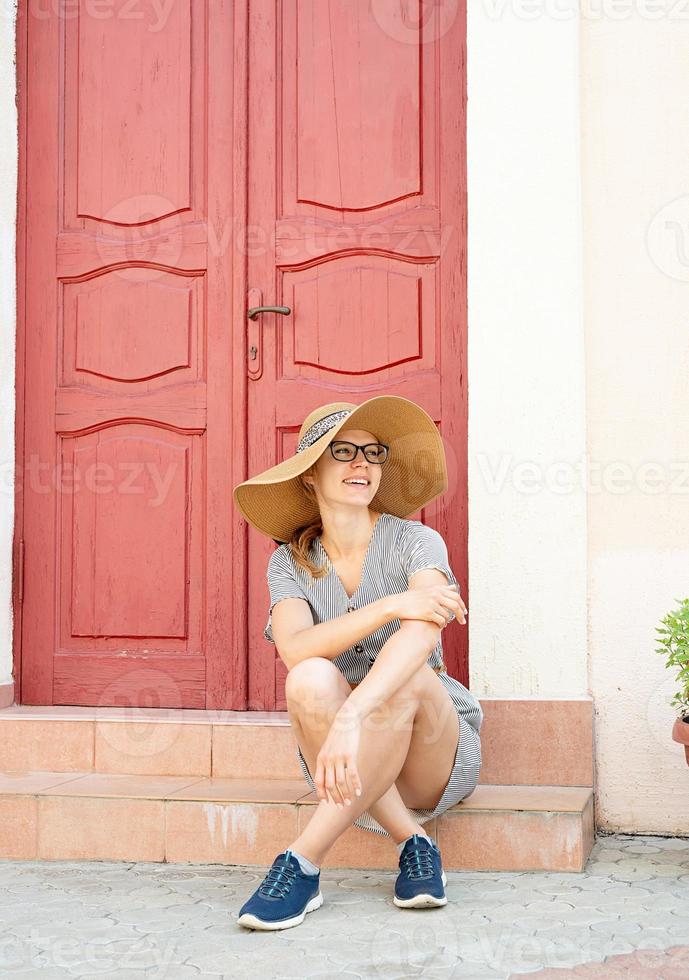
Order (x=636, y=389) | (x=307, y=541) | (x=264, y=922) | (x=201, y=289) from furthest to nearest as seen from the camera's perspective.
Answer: (x=201, y=289)
(x=636, y=389)
(x=307, y=541)
(x=264, y=922)

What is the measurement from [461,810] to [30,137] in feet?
9.53

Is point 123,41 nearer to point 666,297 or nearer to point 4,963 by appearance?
point 666,297

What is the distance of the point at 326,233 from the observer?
4.02m

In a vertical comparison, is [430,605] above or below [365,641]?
above

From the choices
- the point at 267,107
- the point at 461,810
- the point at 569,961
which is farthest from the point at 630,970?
the point at 267,107

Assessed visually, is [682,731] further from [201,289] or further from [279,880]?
[201,289]

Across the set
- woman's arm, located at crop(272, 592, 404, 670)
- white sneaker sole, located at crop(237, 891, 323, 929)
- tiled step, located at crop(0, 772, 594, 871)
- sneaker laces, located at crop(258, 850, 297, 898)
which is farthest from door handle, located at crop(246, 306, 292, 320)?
white sneaker sole, located at crop(237, 891, 323, 929)

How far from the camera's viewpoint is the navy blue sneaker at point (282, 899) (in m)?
2.62

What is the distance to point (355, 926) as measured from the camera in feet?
8.71

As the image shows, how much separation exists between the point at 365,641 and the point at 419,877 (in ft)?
2.09

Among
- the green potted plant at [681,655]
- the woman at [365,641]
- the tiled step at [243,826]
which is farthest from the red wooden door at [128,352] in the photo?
the green potted plant at [681,655]

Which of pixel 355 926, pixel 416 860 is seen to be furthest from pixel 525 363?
pixel 355 926

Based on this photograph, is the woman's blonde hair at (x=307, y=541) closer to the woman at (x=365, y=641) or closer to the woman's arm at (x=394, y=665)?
the woman at (x=365, y=641)

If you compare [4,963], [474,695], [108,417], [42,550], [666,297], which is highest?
[666,297]
